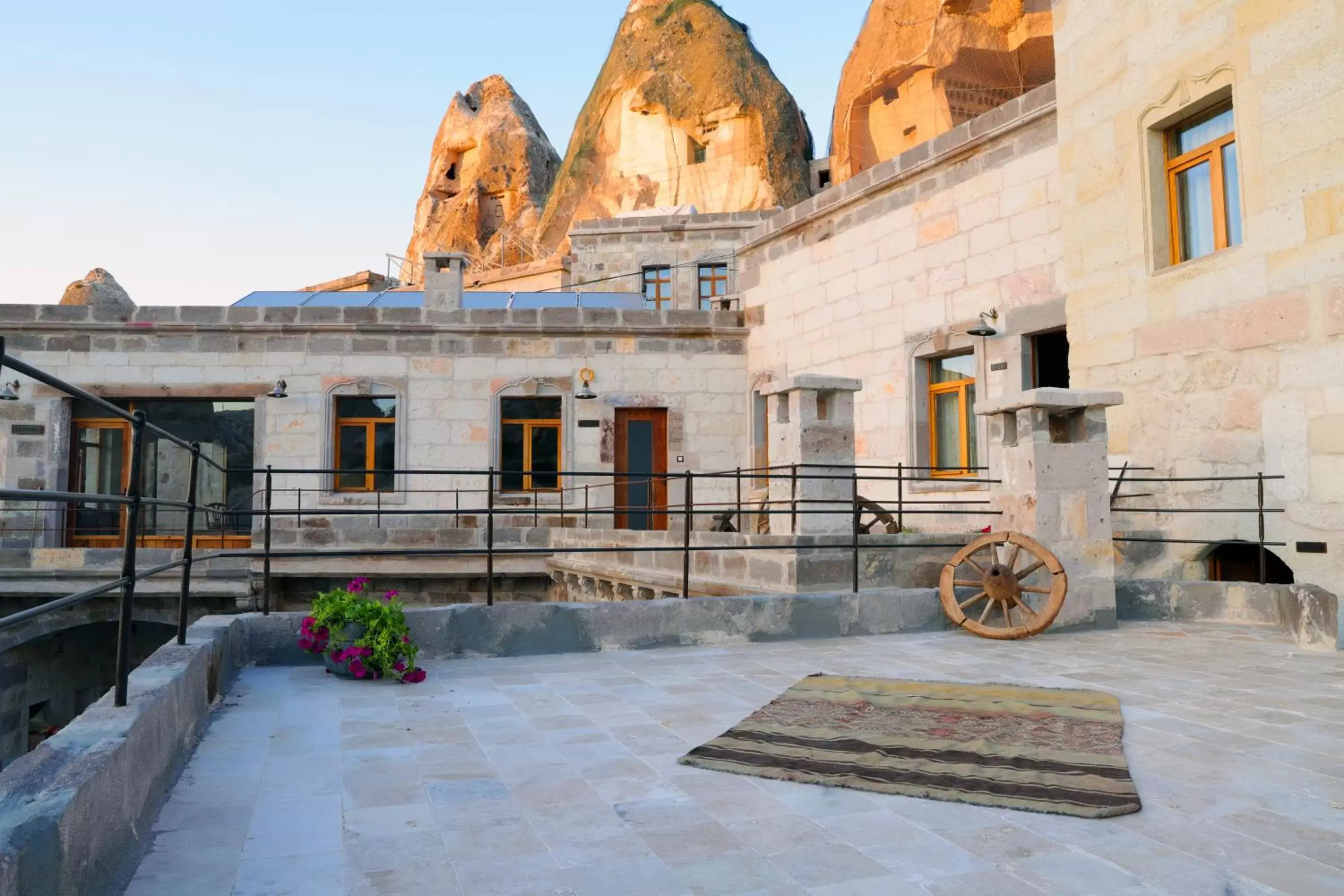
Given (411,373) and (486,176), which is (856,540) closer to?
(411,373)

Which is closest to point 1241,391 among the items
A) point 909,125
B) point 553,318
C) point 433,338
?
point 553,318

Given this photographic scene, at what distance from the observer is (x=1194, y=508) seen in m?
8.78

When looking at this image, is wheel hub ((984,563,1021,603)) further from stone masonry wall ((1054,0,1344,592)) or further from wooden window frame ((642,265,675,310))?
wooden window frame ((642,265,675,310))

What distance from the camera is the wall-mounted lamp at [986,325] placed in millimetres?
11312

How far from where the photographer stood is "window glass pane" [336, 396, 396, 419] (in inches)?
612

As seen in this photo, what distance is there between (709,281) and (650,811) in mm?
20553

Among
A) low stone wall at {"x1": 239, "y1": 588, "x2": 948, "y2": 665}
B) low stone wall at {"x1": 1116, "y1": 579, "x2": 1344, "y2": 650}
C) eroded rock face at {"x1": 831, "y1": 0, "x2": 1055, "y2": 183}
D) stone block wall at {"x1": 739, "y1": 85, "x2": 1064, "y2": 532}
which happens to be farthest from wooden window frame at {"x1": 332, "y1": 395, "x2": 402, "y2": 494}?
eroded rock face at {"x1": 831, "y1": 0, "x2": 1055, "y2": 183}

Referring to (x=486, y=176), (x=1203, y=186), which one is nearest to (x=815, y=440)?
(x=1203, y=186)

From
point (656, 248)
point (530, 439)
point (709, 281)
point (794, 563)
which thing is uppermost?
point (656, 248)

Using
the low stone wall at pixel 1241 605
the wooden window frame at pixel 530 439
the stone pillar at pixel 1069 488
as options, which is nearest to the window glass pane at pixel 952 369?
the low stone wall at pixel 1241 605

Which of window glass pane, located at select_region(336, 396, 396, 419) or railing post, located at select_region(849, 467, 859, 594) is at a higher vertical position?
window glass pane, located at select_region(336, 396, 396, 419)

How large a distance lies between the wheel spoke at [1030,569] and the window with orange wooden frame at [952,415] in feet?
15.1

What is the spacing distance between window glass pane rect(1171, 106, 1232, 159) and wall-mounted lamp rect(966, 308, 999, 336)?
103 inches

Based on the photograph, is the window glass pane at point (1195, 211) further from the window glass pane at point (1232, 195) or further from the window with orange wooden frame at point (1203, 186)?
the window glass pane at point (1232, 195)
